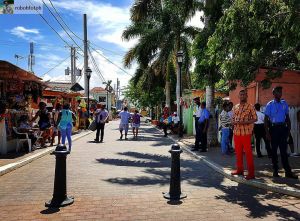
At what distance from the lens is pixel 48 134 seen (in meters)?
16.0

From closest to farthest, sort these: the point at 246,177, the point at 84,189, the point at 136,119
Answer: the point at 84,189
the point at 246,177
the point at 136,119

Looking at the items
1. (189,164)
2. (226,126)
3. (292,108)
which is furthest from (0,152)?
(292,108)

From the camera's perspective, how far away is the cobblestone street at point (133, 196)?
6062mm

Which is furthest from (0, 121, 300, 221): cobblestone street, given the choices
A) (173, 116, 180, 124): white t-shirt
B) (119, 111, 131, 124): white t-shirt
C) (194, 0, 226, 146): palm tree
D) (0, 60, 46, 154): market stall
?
(173, 116, 180, 124): white t-shirt

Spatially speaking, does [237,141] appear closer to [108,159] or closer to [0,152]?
[108,159]

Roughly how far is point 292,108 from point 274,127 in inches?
180

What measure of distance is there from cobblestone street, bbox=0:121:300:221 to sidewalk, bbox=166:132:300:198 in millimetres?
189

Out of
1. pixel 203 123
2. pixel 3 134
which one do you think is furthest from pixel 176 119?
pixel 3 134

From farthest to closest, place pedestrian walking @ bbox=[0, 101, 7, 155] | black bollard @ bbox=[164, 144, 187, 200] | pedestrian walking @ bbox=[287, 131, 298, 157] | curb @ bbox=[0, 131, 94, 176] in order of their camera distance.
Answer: pedestrian walking @ bbox=[0, 101, 7, 155] → pedestrian walking @ bbox=[287, 131, 298, 157] → curb @ bbox=[0, 131, 94, 176] → black bollard @ bbox=[164, 144, 187, 200]

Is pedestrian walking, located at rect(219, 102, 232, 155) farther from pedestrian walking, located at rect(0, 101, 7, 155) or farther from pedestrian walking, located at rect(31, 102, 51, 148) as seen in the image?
pedestrian walking, located at rect(0, 101, 7, 155)

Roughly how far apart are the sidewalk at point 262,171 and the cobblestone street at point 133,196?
0.62ft

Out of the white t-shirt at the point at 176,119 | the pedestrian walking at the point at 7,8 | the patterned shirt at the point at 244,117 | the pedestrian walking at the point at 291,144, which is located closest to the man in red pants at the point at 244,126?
the patterned shirt at the point at 244,117

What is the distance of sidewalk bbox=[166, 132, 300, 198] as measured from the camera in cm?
759

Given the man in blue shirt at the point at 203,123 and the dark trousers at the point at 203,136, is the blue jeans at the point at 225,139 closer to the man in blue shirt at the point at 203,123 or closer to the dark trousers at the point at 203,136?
the man in blue shirt at the point at 203,123
